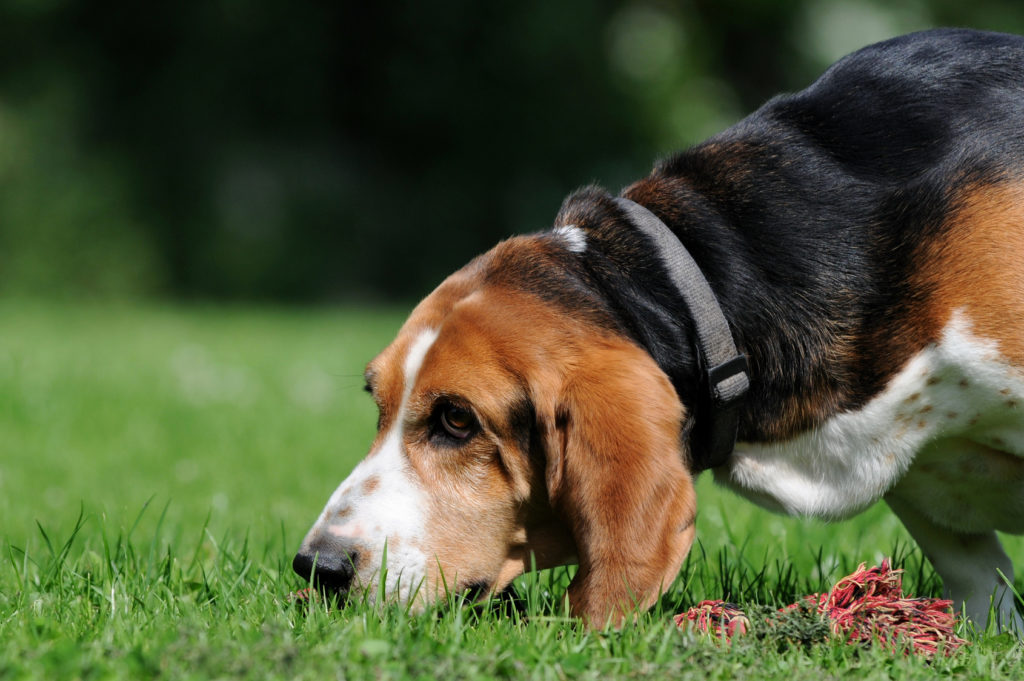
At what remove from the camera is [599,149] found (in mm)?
18703

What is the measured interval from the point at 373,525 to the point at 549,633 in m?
0.62

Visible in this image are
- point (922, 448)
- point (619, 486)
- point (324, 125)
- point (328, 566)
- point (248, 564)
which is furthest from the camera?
point (324, 125)

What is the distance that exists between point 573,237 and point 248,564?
59.3 inches

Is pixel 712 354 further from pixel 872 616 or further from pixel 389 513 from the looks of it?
pixel 389 513

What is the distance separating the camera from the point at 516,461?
3.44m

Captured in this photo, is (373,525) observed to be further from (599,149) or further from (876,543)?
(599,149)

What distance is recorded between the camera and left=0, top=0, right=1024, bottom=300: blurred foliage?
1566cm

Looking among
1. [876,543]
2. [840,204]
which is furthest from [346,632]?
[876,543]

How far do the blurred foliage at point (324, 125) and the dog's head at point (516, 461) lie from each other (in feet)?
43.5

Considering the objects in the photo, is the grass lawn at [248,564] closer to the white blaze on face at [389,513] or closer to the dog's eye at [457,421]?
the white blaze on face at [389,513]

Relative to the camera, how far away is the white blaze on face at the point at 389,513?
130 inches

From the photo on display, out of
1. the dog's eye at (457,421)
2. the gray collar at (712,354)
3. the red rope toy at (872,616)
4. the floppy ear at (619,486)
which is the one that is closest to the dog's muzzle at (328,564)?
the dog's eye at (457,421)

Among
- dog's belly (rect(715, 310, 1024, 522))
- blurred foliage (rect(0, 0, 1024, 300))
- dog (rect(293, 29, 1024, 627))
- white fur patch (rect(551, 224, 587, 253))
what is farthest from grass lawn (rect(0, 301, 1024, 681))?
blurred foliage (rect(0, 0, 1024, 300))

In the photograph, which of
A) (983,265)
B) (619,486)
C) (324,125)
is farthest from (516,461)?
(324,125)
